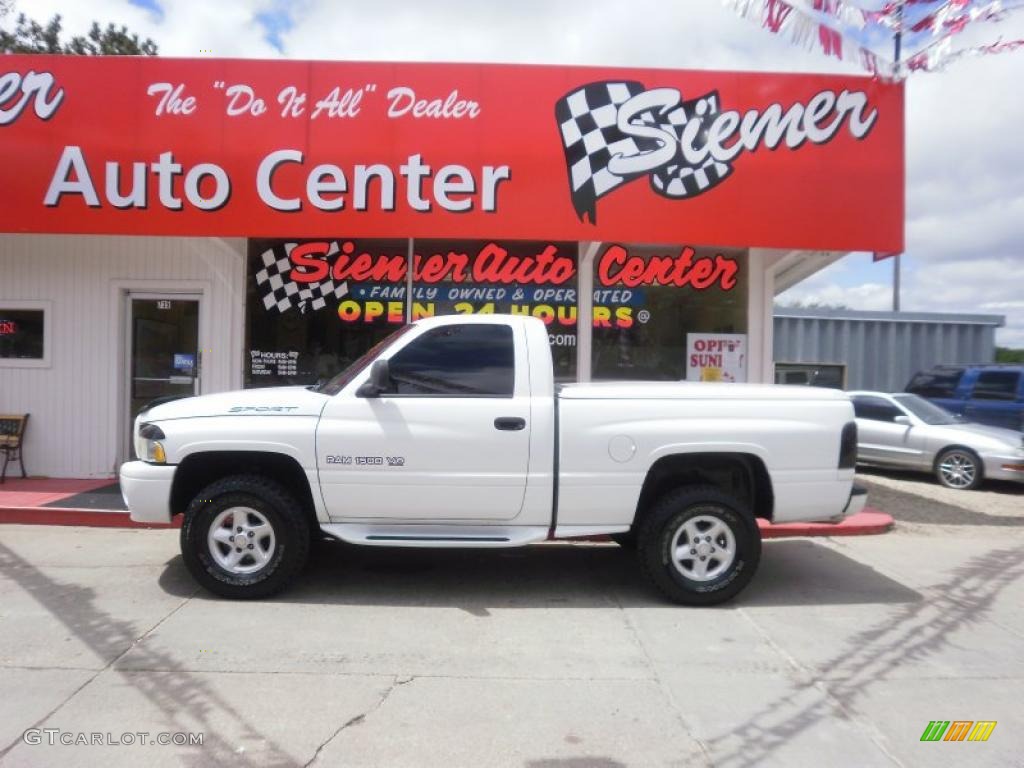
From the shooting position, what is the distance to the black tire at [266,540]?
5.23 meters

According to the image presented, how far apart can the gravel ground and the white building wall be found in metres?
8.21

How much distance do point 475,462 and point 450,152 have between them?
456 cm

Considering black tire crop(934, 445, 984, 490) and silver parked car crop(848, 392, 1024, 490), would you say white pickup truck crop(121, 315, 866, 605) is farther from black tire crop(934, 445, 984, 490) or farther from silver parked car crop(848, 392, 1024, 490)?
black tire crop(934, 445, 984, 490)

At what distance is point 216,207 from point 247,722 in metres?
6.31

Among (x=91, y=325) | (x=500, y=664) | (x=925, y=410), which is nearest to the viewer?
(x=500, y=664)

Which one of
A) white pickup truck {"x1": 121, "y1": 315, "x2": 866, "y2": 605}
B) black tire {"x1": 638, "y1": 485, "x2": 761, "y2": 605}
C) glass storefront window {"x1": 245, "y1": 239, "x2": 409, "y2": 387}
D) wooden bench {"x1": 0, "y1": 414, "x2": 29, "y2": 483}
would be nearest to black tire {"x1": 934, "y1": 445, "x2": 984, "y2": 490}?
white pickup truck {"x1": 121, "y1": 315, "x2": 866, "y2": 605}

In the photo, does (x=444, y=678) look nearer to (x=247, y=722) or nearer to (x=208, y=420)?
(x=247, y=722)

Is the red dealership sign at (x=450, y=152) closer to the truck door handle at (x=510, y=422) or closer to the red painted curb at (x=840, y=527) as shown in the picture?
the red painted curb at (x=840, y=527)

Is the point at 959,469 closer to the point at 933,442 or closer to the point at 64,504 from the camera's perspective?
the point at 933,442

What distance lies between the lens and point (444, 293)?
9.51 metres

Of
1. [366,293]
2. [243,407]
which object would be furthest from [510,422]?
[366,293]

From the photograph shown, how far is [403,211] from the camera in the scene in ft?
28.0

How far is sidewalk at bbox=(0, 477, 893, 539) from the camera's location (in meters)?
7.54

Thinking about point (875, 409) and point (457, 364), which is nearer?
point (457, 364)
